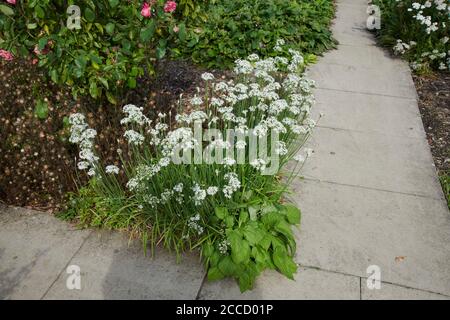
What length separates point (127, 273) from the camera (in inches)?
129

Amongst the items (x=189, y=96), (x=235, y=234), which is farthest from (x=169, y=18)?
(x=235, y=234)

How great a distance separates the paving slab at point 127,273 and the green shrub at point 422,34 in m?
4.68

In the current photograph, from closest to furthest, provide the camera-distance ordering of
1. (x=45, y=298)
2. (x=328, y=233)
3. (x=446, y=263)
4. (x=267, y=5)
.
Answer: (x=45, y=298), (x=446, y=263), (x=328, y=233), (x=267, y=5)

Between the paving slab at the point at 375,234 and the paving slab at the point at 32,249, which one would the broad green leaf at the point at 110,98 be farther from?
the paving slab at the point at 375,234

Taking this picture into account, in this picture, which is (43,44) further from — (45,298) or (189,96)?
(189,96)

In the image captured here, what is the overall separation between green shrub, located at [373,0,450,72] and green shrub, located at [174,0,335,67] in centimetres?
98

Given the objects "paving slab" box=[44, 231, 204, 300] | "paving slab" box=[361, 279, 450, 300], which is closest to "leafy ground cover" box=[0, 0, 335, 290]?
"paving slab" box=[44, 231, 204, 300]

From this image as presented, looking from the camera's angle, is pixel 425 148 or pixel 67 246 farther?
pixel 425 148

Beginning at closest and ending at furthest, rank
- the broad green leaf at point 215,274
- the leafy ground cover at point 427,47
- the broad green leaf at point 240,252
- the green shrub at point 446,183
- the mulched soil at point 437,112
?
the broad green leaf at point 240,252 < the broad green leaf at point 215,274 < the green shrub at point 446,183 < the mulched soil at point 437,112 < the leafy ground cover at point 427,47

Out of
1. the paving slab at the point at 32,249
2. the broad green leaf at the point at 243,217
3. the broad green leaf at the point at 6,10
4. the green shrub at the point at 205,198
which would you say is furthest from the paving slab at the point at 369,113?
the broad green leaf at the point at 6,10

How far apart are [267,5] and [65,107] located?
3.71 metres

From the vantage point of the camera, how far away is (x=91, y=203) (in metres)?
3.81

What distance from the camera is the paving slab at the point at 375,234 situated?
3338 mm

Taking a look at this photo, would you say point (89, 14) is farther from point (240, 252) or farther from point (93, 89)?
point (240, 252)
